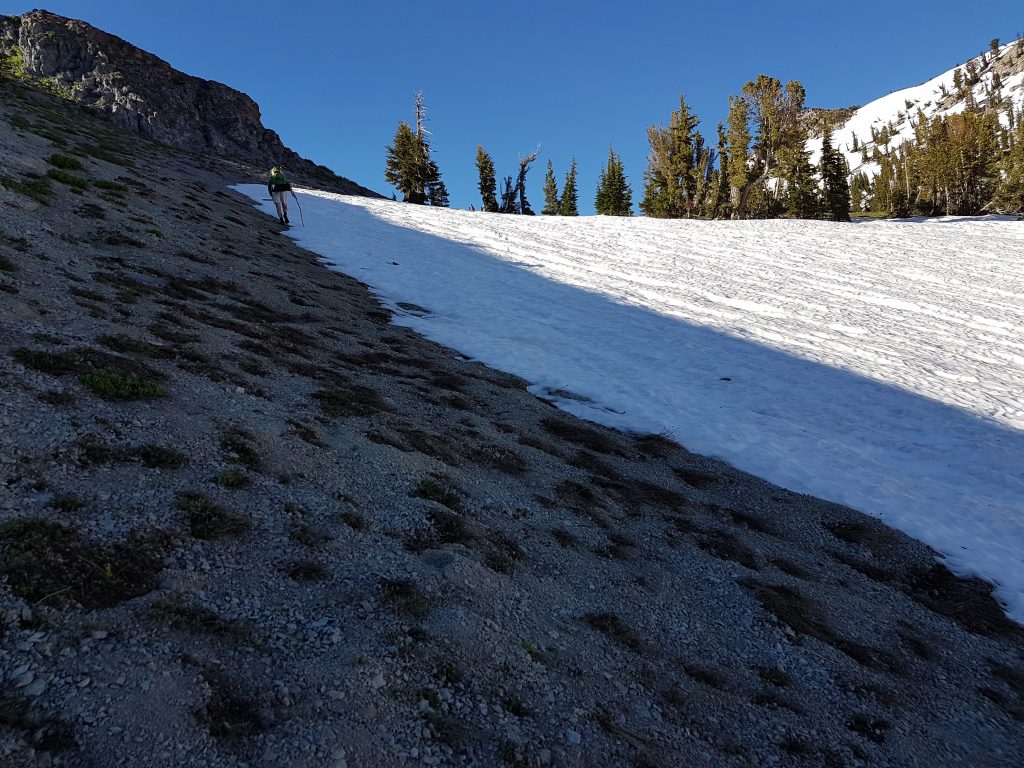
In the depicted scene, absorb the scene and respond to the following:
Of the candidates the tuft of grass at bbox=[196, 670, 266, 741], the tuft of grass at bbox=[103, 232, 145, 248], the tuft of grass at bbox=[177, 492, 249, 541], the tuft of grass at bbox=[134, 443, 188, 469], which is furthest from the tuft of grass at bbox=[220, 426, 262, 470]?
the tuft of grass at bbox=[103, 232, 145, 248]

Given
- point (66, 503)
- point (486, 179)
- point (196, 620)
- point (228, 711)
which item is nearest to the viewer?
point (228, 711)

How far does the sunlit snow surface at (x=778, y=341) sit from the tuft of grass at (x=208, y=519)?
9.41 m

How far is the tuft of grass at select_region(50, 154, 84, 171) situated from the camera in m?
18.5

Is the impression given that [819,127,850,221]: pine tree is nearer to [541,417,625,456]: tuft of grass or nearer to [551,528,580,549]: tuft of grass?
[541,417,625,456]: tuft of grass

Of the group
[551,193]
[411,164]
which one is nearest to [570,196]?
[551,193]

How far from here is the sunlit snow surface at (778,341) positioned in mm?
11516

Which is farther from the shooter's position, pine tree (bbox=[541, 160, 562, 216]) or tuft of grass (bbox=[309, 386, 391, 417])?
pine tree (bbox=[541, 160, 562, 216])

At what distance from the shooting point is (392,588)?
16.3 ft

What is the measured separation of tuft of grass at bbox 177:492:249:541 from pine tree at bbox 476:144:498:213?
83.8 m

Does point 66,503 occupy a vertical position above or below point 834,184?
below

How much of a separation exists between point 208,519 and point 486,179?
88489 millimetres

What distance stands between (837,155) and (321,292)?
72.2 metres

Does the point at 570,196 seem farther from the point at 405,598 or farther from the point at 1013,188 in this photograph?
the point at 405,598

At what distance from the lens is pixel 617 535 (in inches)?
305
